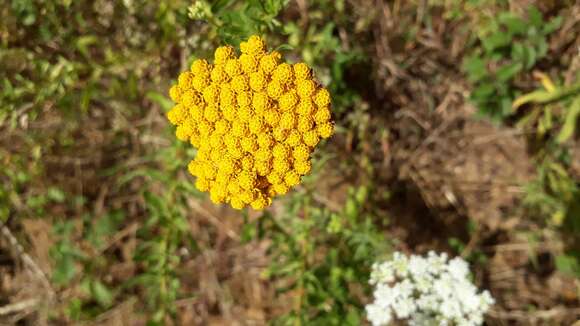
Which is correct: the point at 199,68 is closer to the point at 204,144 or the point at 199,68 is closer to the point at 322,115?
the point at 204,144

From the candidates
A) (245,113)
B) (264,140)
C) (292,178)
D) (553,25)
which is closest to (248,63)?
(245,113)

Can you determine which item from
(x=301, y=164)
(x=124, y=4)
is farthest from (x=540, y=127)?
(x=124, y=4)

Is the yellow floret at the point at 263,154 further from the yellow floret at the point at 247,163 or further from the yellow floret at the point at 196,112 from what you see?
the yellow floret at the point at 196,112

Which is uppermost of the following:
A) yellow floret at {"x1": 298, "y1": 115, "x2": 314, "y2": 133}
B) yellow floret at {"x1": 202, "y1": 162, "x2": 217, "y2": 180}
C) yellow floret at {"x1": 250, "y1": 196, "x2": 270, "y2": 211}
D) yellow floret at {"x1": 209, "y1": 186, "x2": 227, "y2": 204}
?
yellow floret at {"x1": 298, "y1": 115, "x2": 314, "y2": 133}

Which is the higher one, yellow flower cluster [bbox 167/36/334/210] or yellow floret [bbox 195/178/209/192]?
yellow flower cluster [bbox 167/36/334/210]

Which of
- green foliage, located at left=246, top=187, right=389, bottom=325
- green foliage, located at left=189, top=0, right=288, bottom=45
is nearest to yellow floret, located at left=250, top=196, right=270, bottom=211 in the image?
green foliage, located at left=189, top=0, right=288, bottom=45

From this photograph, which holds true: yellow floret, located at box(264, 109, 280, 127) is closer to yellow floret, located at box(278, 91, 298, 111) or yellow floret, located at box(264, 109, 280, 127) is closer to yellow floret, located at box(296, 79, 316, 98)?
yellow floret, located at box(278, 91, 298, 111)
